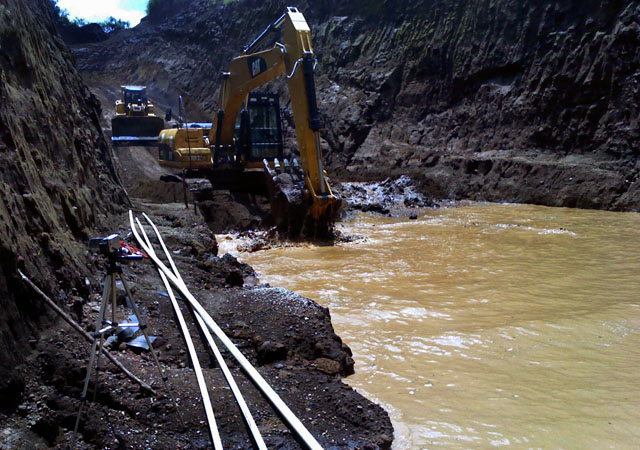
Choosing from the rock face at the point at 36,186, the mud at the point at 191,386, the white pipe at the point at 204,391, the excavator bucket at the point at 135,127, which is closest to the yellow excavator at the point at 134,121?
the excavator bucket at the point at 135,127

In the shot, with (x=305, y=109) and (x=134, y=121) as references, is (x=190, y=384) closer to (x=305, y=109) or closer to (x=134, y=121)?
(x=305, y=109)

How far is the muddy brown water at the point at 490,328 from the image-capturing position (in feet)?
13.5

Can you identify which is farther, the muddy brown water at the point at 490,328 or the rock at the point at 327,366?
the rock at the point at 327,366

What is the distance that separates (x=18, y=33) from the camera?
6227mm

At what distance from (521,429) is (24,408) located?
139 inches

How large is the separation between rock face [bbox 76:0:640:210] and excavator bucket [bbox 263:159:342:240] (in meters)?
8.39

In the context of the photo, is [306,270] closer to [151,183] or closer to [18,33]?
[18,33]

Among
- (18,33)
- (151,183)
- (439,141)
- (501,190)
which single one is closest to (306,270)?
(18,33)

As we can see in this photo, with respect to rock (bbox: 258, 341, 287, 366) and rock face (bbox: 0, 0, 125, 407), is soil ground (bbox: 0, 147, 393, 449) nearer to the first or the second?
rock (bbox: 258, 341, 287, 366)

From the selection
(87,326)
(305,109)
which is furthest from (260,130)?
(87,326)

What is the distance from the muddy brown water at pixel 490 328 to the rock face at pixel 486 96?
236 inches

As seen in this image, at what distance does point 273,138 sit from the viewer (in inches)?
665

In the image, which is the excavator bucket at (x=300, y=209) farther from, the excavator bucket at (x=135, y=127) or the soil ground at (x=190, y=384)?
the excavator bucket at (x=135, y=127)

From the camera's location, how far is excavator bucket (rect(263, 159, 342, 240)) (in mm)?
11945
